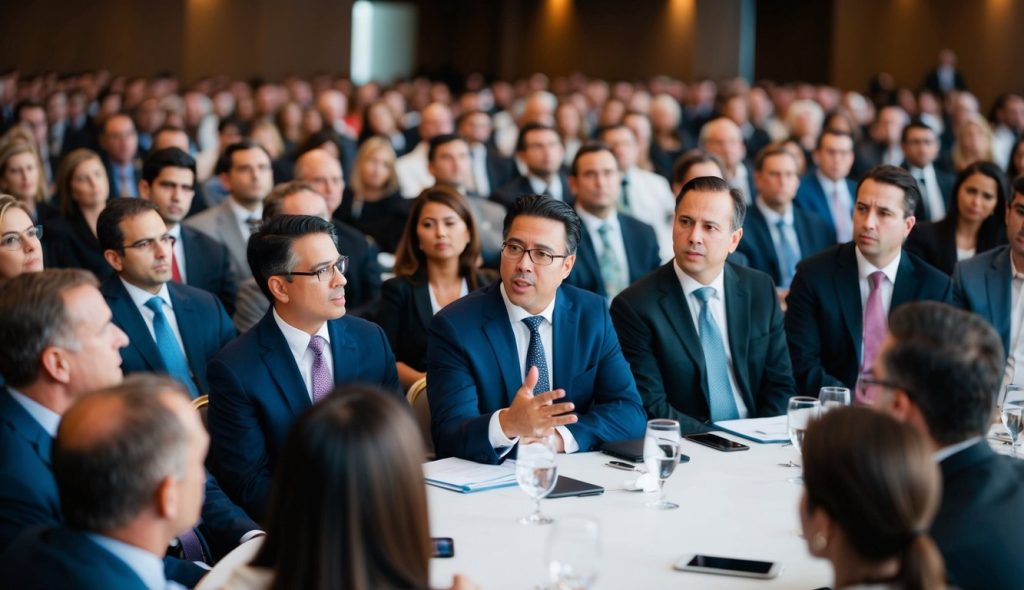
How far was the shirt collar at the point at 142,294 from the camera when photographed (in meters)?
4.45

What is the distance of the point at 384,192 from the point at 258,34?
12721mm

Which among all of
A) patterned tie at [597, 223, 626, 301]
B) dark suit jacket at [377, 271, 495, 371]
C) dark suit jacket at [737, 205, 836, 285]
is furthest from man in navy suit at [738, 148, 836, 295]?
dark suit jacket at [377, 271, 495, 371]

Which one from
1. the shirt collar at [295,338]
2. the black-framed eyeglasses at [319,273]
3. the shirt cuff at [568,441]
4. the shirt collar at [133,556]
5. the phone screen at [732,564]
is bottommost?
the phone screen at [732,564]

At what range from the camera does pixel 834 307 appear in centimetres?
463

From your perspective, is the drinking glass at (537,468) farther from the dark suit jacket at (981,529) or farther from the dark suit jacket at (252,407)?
the dark suit jacket at (252,407)

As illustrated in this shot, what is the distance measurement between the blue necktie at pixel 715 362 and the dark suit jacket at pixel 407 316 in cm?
133

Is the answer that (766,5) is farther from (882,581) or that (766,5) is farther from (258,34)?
(882,581)

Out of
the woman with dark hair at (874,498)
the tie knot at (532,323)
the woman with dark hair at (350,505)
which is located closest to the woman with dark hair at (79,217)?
the tie knot at (532,323)

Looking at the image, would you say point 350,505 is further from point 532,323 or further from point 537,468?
point 532,323

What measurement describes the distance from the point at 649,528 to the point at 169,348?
241cm

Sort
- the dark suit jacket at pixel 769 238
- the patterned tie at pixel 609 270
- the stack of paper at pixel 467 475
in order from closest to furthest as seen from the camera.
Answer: the stack of paper at pixel 467 475 < the patterned tie at pixel 609 270 < the dark suit jacket at pixel 769 238

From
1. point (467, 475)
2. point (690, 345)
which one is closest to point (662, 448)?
point (467, 475)

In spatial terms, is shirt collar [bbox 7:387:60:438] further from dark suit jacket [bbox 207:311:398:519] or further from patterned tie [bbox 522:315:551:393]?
Result: patterned tie [bbox 522:315:551:393]

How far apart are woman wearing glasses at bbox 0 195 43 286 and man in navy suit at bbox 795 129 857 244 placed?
5.36 meters
